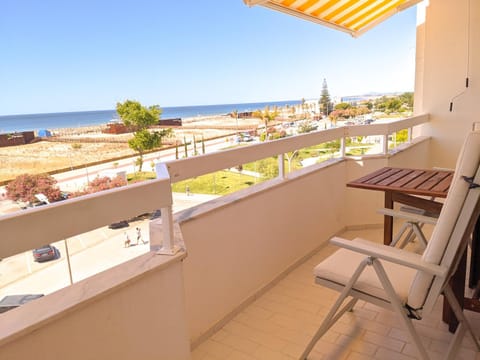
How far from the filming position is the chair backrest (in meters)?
1.61

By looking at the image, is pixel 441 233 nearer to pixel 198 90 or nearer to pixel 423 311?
pixel 423 311

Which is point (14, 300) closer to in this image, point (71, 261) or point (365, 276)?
point (71, 261)

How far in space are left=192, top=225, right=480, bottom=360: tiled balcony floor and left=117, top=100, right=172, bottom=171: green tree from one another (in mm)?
1362

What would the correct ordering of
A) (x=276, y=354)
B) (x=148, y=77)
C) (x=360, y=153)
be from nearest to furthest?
(x=276, y=354), (x=360, y=153), (x=148, y=77)

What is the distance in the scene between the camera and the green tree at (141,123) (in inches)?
128

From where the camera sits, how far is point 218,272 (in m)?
2.48

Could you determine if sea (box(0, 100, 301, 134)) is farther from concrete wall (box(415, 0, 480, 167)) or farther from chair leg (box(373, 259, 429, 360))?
concrete wall (box(415, 0, 480, 167))

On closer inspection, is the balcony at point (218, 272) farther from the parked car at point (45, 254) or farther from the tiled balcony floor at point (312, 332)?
the parked car at point (45, 254)

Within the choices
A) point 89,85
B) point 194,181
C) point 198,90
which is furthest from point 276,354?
point 198,90

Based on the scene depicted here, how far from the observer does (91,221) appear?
130cm

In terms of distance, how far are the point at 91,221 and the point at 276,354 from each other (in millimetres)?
1516

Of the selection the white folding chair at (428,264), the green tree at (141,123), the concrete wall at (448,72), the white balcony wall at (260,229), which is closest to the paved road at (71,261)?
the white balcony wall at (260,229)

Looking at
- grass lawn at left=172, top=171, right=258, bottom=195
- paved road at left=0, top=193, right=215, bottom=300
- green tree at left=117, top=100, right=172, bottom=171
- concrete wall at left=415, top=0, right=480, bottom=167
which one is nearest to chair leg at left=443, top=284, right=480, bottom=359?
grass lawn at left=172, top=171, right=258, bottom=195

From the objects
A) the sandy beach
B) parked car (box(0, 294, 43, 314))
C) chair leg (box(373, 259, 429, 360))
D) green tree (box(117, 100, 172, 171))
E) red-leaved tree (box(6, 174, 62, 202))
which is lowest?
chair leg (box(373, 259, 429, 360))
